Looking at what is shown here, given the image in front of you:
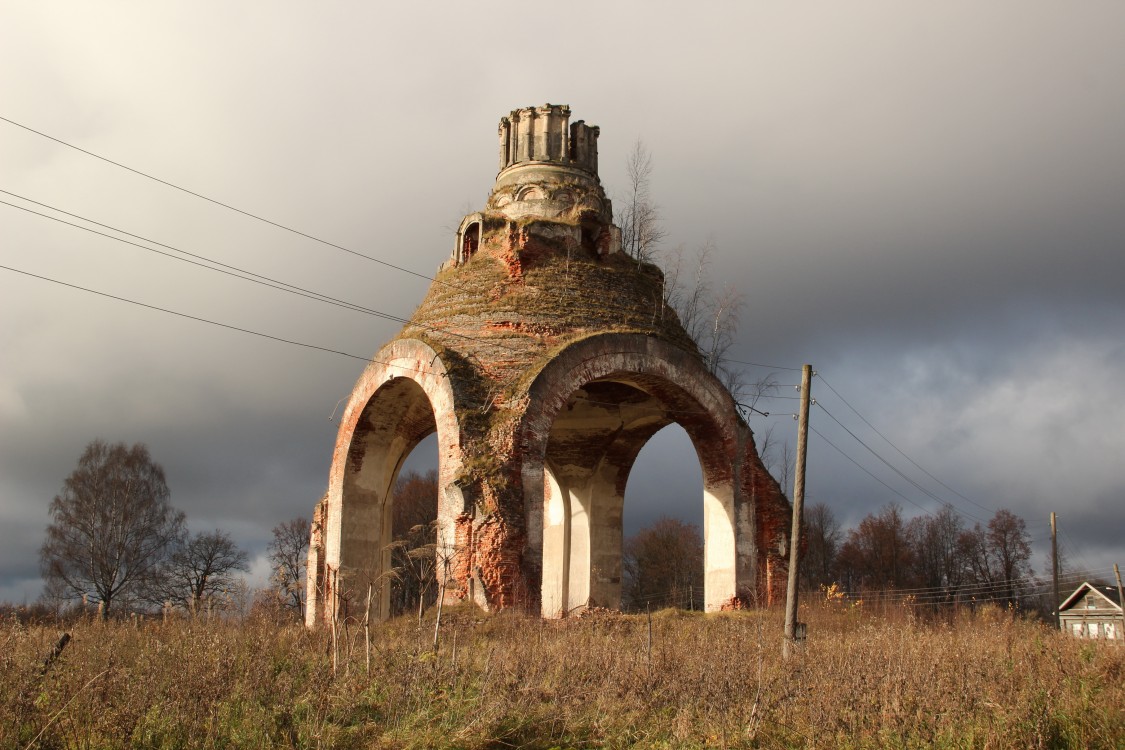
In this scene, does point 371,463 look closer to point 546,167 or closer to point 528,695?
point 546,167

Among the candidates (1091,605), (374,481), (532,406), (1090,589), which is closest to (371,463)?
(374,481)

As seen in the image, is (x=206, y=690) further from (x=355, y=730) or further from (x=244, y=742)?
(x=355, y=730)

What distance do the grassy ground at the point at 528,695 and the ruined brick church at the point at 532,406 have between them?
3414 mm

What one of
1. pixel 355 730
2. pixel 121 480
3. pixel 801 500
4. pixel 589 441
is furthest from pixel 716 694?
pixel 121 480

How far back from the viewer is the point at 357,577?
51.8ft

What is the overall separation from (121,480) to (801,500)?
23658 mm

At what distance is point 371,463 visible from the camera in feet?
54.6

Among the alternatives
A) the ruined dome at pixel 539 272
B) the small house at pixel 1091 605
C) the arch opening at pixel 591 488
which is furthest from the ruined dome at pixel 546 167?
the small house at pixel 1091 605

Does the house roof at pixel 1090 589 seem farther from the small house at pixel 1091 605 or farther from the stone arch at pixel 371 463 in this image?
the stone arch at pixel 371 463

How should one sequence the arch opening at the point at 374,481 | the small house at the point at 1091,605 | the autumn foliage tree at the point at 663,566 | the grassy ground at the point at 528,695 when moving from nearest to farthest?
1. the grassy ground at the point at 528,695
2. the arch opening at the point at 374,481
3. the small house at the point at 1091,605
4. the autumn foliage tree at the point at 663,566

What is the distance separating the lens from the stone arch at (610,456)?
45.5 ft

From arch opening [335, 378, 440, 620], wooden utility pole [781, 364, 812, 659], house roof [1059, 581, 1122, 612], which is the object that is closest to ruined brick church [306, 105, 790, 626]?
arch opening [335, 378, 440, 620]

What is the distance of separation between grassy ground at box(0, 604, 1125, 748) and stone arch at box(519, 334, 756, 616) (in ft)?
15.4

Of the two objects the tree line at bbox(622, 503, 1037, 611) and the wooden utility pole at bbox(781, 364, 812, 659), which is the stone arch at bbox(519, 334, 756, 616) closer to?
the wooden utility pole at bbox(781, 364, 812, 659)
